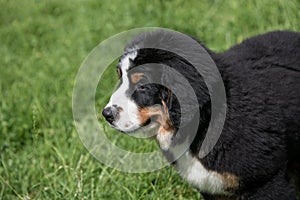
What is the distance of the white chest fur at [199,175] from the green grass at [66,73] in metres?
0.45

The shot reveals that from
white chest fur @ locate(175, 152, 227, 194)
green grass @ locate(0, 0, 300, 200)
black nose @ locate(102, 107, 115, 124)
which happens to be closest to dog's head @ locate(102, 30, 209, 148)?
black nose @ locate(102, 107, 115, 124)

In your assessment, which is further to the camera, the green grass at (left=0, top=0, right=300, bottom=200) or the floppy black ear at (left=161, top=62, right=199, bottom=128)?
the green grass at (left=0, top=0, right=300, bottom=200)

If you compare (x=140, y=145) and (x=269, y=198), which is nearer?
(x=269, y=198)

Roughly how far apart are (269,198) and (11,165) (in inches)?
84.9

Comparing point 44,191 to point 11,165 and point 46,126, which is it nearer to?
point 11,165

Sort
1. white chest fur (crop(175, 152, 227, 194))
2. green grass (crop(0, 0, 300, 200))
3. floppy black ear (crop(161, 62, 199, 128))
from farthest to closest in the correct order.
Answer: green grass (crop(0, 0, 300, 200))
white chest fur (crop(175, 152, 227, 194))
floppy black ear (crop(161, 62, 199, 128))

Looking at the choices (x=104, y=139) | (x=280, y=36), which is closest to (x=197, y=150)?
(x=280, y=36)

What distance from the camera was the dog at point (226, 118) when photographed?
3.39 m

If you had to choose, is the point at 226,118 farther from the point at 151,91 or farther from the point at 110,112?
the point at 110,112

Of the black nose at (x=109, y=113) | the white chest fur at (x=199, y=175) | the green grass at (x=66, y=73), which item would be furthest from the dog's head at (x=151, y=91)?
the green grass at (x=66, y=73)

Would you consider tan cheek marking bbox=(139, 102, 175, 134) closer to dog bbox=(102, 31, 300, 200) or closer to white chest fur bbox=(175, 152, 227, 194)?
dog bbox=(102, 31, 300, 200)

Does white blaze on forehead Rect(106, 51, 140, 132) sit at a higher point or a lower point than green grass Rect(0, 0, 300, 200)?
higher

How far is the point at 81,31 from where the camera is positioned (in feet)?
23.2

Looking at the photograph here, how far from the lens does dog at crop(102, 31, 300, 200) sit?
3.39 meters
